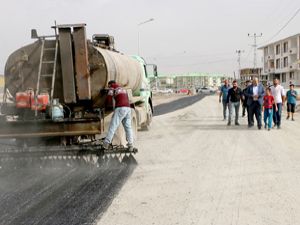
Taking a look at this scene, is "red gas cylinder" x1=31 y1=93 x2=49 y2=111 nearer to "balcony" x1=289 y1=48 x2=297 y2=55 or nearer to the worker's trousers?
the worker's trousers

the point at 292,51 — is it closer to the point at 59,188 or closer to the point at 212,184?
the point at 212,184

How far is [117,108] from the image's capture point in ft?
32.3

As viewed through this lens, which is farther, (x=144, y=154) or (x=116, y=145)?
(x=144, y=154)

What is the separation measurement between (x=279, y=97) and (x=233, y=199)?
1058 cm

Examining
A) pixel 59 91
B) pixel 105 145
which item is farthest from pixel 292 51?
pixel 105 145

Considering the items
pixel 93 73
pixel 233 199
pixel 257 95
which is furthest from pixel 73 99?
pixel 257 95

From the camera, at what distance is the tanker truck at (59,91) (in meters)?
9.51

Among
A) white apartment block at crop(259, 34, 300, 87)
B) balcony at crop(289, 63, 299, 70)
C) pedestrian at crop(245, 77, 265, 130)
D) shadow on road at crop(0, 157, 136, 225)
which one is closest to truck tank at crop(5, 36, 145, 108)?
shadow on road at crop(0, 157, 136, 225)

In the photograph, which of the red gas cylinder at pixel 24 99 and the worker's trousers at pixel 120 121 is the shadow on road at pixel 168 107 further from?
the red gas cylinder at pixel 24 99

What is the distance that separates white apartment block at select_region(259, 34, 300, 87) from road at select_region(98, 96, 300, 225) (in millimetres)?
69515

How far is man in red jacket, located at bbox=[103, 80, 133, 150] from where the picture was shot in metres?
9.73

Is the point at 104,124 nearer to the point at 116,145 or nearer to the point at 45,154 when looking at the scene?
the point at 116,145

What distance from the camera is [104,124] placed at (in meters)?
9.78

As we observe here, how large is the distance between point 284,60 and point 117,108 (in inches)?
3457
